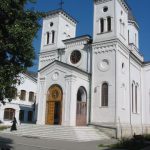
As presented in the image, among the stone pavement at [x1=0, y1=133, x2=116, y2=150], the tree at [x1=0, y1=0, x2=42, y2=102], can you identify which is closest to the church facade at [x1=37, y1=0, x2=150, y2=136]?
the stone pavement at [x1=0, y1=133, x2=116, y2=150]

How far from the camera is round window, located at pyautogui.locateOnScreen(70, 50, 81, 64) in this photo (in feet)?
95.1

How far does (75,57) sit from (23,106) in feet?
43.7

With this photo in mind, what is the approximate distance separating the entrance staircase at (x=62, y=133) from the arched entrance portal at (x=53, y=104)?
1.74 meters

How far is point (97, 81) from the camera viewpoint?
26.6 m

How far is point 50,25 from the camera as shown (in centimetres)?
3294

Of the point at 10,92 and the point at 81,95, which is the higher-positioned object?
the point at 81,95

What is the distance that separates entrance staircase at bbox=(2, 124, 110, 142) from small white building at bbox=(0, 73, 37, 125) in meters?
10.1

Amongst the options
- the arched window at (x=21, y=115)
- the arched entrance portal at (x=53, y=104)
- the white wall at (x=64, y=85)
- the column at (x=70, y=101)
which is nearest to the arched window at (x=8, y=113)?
the arched window at (x=21, y=115)

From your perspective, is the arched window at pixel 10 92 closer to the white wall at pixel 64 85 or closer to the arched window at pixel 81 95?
the white wall at pixel 64 85

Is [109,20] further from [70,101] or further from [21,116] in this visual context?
[21,116]

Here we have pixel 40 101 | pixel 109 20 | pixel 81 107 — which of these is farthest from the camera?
pixel 109 20

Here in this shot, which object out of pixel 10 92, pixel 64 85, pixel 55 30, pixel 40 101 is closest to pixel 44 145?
pixel 10 92

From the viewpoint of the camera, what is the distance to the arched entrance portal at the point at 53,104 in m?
25.7

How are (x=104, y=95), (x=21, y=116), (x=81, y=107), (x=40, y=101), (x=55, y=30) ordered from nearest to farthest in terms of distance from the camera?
(x=104, y=95) → (x=81, y=107) → (x=40, y=101) → (x=55, y=30) → (x=21, y=116)
